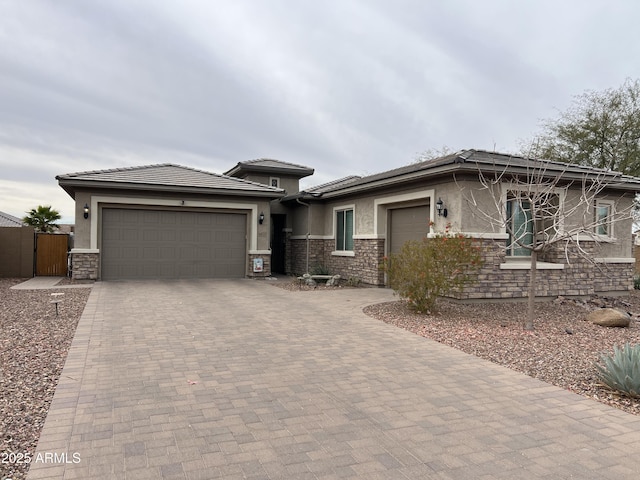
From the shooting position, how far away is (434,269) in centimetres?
891

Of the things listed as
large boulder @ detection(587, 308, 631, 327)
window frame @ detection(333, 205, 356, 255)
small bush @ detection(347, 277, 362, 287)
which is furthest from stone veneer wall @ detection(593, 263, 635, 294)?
window frame @ detection(333, 205, 356, 255)

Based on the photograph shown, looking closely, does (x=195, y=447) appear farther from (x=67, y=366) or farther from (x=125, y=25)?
(x=125, y=25)

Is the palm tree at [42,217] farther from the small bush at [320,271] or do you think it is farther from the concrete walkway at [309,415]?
the concrete walkway at [309,415]

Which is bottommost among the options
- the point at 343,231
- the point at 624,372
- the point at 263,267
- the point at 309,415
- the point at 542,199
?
the point at 309,415

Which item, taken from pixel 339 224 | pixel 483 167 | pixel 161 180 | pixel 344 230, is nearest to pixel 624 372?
pixel 483 167

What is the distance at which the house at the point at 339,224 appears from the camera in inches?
417

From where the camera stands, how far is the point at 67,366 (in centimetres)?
523

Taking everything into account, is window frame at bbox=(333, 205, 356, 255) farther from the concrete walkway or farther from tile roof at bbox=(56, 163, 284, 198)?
the concrete walkway

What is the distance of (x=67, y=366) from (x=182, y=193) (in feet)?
34.2

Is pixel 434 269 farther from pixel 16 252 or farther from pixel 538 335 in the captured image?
pixel 16 252

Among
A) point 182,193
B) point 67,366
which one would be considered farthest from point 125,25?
point 67,366

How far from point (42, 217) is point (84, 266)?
33.3 feet

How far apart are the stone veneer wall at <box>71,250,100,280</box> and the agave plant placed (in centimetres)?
1385

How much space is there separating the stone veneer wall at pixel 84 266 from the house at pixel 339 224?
3cm
